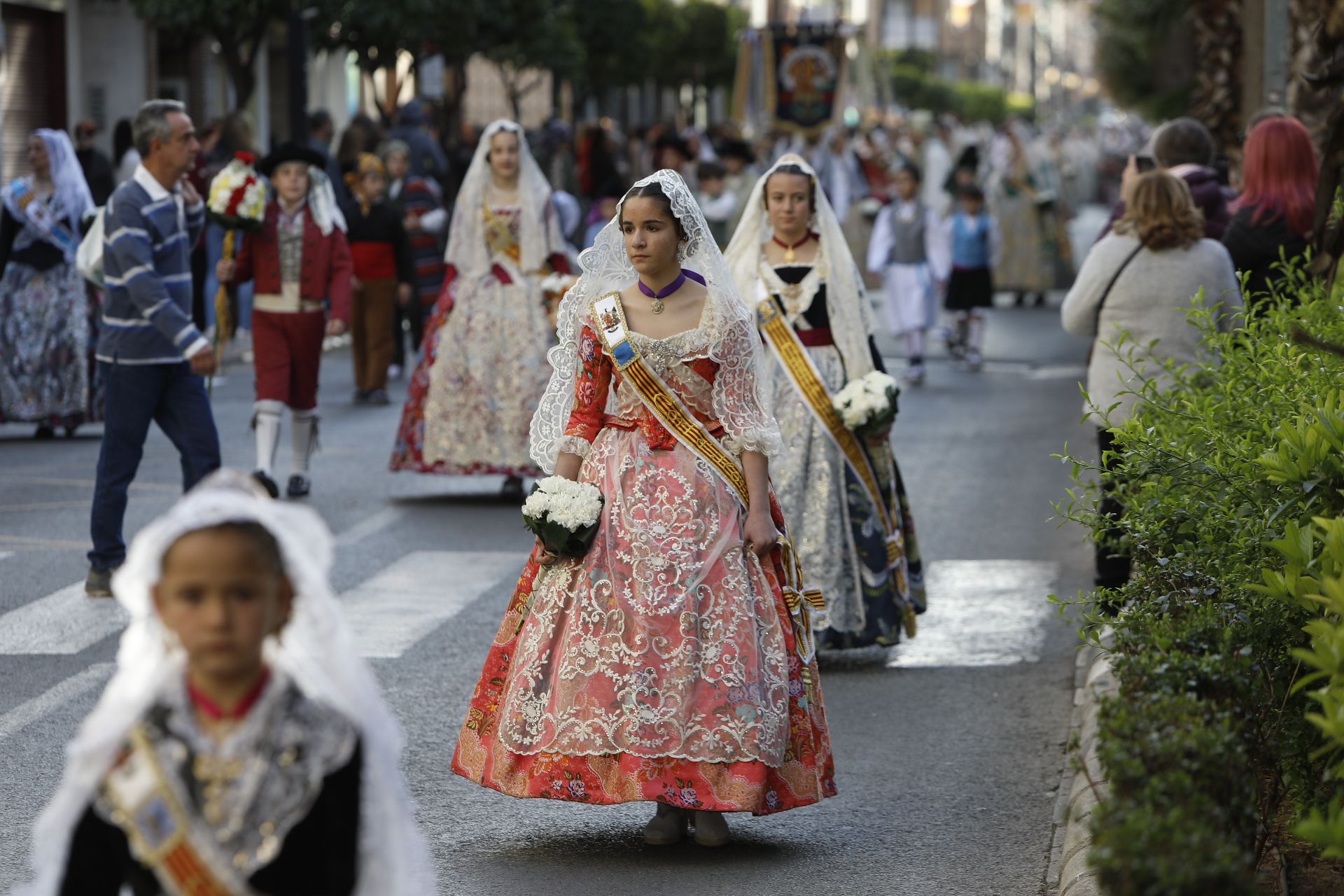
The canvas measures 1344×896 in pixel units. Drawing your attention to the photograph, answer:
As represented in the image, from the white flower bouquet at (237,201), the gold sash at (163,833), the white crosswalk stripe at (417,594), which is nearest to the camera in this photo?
the gold sash at (163,833)

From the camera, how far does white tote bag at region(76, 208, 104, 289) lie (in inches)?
371

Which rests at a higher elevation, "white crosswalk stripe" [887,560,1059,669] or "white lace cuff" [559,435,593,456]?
"white lace cuff" [559,435,593,456]

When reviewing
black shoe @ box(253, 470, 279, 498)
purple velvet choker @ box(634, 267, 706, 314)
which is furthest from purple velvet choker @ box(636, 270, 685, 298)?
black shoe @ box(253, 470, 279, 498)

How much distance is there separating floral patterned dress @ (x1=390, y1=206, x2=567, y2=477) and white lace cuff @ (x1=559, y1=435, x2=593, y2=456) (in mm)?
5783

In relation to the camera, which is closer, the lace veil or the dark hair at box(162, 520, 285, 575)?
the dark hair at box(162, 520, 285, 575)

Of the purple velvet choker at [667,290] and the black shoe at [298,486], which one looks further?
the black shoe at [298,486]

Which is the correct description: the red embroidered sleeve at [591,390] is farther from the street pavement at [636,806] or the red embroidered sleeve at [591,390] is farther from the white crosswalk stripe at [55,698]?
the white crosswalk stripe at [55,698]

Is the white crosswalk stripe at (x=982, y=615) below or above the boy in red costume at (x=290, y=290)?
below

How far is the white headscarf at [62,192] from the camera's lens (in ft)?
42.5

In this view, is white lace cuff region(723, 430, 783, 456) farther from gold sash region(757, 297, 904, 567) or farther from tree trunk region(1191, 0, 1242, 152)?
tree trunk region(1191, 0, 1242, 152)

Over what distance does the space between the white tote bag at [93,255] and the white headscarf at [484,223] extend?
2.22 meters

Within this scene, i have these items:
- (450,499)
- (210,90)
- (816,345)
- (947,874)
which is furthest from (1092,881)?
(210,90)

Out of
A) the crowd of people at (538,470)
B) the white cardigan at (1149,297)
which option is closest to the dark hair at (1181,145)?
the crowd of people at (538,470)

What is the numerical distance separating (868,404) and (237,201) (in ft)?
15.5
